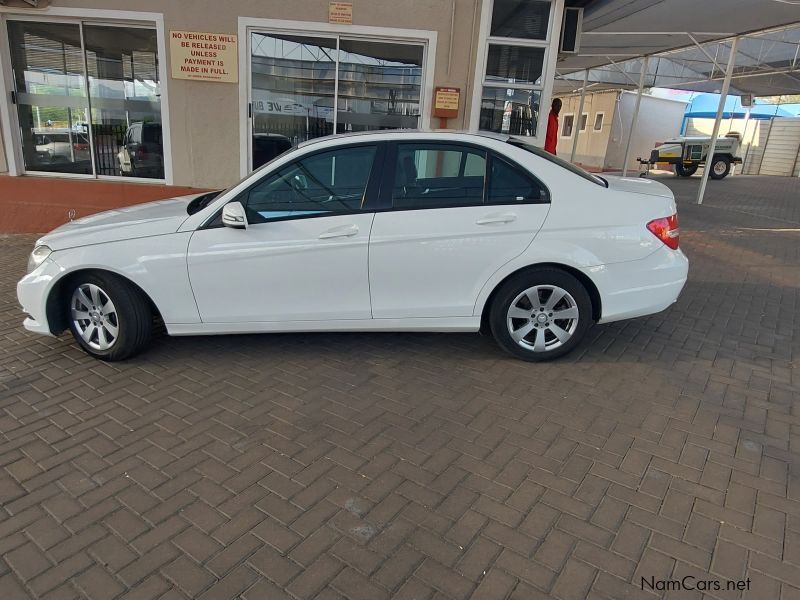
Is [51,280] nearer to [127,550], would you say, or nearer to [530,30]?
[127,550]

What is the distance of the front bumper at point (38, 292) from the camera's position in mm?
3824

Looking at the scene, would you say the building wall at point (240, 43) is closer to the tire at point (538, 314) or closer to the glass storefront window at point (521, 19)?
the glass storefront window at point (521, 19)

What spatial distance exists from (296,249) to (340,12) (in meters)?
4.67

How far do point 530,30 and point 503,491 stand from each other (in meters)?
6.48

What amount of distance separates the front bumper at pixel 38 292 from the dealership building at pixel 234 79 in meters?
3.98

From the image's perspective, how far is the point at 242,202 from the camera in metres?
3.83

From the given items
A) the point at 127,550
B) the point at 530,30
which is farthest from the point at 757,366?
the point at 530,30

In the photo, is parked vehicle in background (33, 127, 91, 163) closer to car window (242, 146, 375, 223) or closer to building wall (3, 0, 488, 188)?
building wall (3, 0, 488, 188)

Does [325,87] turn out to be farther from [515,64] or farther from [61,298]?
[61,298]

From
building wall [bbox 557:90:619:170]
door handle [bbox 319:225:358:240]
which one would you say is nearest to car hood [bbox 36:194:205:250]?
door handle [bbox 319:225:358:240]

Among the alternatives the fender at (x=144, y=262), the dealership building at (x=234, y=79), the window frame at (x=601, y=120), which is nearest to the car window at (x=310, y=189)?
the fender at (x=144, y=262)

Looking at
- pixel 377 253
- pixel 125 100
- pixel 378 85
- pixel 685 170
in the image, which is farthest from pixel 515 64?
pixel 685 170

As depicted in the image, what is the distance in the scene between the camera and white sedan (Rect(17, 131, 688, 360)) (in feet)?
12.4

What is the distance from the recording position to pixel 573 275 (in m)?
3.95
